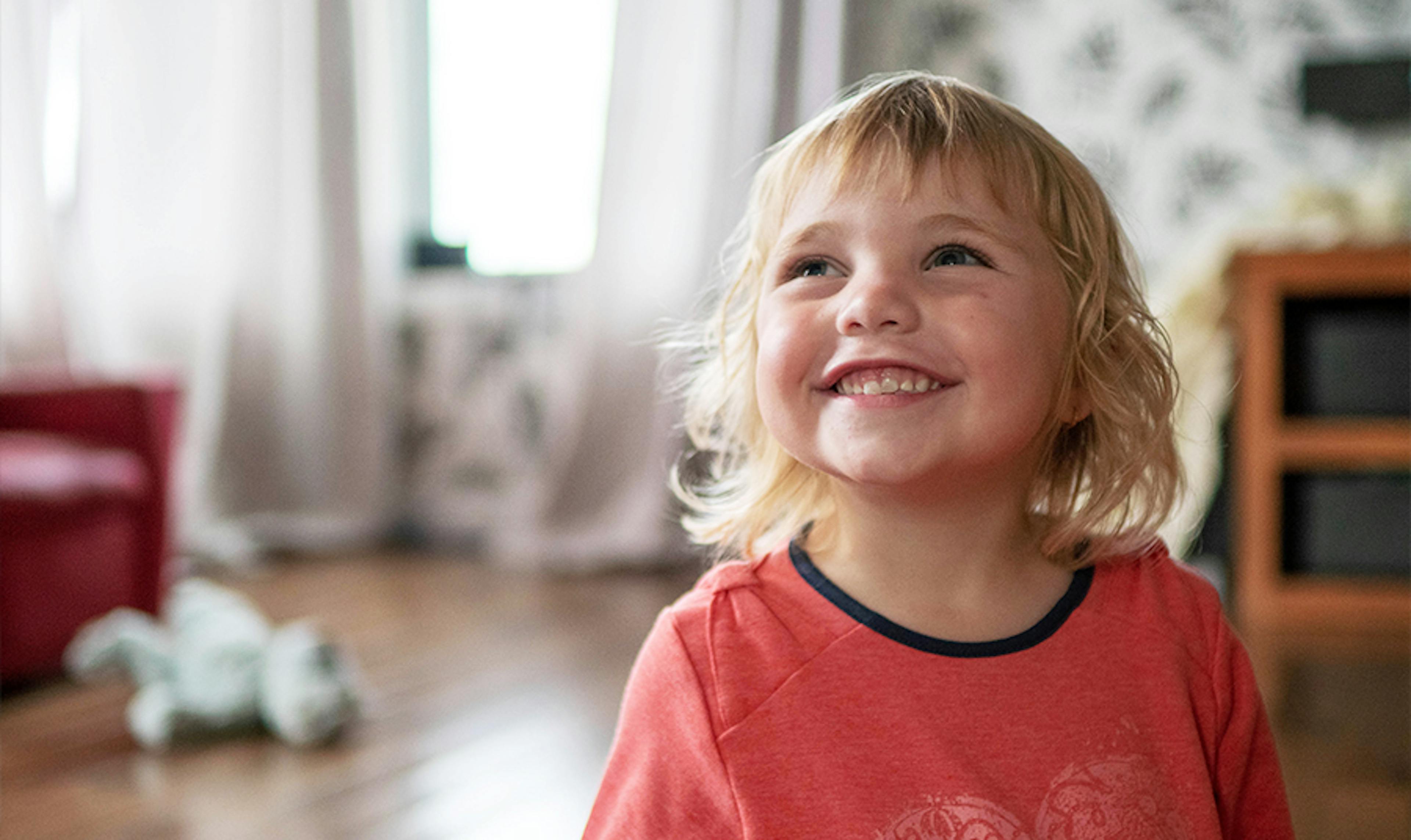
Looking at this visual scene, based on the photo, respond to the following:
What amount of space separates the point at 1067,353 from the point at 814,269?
0.16m

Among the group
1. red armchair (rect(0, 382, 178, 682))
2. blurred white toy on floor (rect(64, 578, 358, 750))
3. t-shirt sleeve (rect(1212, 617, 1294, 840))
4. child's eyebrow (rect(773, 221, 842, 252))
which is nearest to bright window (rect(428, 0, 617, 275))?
red armchair (rect(0, 382, 178, 682))

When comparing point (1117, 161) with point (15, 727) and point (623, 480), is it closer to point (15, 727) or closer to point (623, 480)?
point (623, 480)

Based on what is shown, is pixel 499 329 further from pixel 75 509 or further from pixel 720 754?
pixel 720 754

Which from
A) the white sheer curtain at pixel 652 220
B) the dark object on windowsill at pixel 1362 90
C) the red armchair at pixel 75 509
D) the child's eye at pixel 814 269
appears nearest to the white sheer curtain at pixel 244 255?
the white sheer curtain at pixel 652 220

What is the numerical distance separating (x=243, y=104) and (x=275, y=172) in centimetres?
19

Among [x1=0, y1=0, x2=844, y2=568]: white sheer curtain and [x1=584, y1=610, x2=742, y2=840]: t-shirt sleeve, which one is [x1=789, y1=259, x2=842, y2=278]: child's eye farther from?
[x1=0, y1=0, x2=844, y2=568]: white sheer curtain

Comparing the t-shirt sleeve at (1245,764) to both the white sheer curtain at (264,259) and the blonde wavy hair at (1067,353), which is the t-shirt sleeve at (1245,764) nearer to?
the blonde wavy hair at (1067,353)

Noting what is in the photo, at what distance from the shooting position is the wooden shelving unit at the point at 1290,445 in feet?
7.10

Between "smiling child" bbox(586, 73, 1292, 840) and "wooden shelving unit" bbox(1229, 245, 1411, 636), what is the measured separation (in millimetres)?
1650

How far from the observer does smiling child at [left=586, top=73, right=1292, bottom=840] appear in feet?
2.06

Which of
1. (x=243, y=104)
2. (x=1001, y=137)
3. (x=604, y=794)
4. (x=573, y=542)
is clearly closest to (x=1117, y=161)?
(x=573, y=542)

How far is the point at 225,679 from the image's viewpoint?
164 centimetres

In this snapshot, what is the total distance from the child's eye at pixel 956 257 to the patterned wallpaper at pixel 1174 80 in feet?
7.09

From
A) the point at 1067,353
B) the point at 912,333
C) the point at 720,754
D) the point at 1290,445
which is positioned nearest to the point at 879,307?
the point at 912,333
